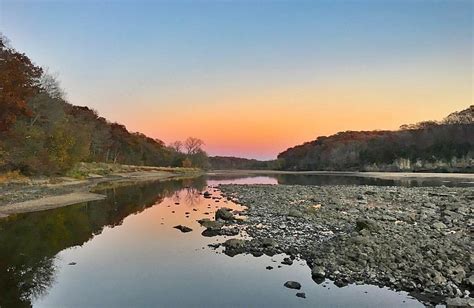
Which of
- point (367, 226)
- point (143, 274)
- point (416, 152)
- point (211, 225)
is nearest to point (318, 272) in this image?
point (367, 226)

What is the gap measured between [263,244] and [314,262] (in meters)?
2.91

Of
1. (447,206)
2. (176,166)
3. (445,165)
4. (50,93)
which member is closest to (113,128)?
(176,166)

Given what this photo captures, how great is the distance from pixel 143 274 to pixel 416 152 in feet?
402

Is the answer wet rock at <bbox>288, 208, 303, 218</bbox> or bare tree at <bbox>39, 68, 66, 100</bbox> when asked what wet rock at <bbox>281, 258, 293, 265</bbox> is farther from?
bare tree at <bbox>39, 68, 66, 100</bbox>

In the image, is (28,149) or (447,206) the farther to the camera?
(28,149)

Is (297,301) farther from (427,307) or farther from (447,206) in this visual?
(447,206)

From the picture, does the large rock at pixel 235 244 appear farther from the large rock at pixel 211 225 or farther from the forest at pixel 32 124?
the forest at pixel 32 124

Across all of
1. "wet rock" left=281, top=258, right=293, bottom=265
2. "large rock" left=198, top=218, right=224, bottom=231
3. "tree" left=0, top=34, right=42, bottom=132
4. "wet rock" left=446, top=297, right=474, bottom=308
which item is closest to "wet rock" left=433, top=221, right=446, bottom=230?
"wet rock" left=281, top=258, right=293, bottom=265

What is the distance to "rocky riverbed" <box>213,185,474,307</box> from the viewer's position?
32.2ft

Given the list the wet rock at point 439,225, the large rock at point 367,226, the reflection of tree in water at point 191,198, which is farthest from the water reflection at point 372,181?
the large rock at point 367,226

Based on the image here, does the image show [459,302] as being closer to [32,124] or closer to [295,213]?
[295,213]

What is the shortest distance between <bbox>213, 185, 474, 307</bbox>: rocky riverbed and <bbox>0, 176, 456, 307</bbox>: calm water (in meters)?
0.72

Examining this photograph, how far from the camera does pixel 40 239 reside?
16.5m

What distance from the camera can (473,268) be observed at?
10.2 meters
